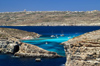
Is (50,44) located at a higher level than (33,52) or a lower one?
higher

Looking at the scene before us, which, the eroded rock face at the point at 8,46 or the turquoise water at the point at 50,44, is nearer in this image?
the eroded rock face at the point at 8,46

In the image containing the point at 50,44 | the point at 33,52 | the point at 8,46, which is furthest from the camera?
the point at 50,44

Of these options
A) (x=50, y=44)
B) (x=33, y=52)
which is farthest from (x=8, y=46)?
(x=50, y=44)

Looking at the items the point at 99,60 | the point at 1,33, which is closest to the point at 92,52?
the point at 99,60

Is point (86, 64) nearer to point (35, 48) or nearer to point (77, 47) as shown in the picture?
point (77, 47)

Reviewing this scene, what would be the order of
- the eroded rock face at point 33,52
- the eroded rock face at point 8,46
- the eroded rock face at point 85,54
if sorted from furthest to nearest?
the eroded rock face at point 8,46
the eroded rock face at point 33,52
the eroded rock face at point 85,54

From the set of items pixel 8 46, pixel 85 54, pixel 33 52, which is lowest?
pixel 85 54

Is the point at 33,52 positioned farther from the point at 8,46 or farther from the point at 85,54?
the point at 85,54

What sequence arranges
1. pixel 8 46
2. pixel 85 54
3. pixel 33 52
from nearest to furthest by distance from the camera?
pixel 85 54 → pixel 33 52 → pixel 8 46

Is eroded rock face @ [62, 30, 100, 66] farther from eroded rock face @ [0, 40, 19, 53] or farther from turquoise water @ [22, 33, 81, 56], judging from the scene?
eroded rock face @ [0, 40, 19, 53]

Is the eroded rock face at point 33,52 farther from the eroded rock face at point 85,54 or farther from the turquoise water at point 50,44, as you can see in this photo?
the eroded rock face at point 85,54

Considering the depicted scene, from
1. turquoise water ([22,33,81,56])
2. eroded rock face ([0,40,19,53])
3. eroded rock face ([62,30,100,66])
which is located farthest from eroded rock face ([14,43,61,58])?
eroded rock face ([62,30,100,66])

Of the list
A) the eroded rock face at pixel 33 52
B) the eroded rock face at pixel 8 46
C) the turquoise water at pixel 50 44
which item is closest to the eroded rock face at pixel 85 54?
the eroded rock face at pixel 33 52
